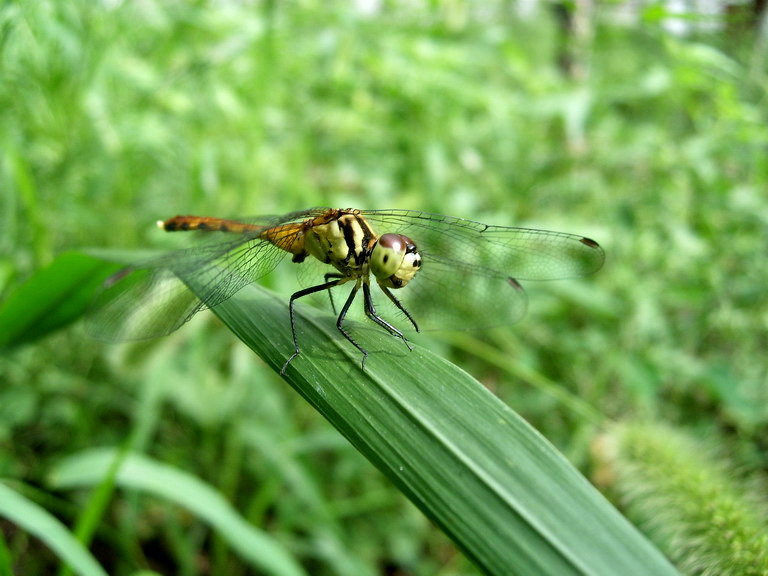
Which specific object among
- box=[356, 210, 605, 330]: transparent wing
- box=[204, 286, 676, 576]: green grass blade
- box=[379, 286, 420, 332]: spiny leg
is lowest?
box=[204, 286, 676, 576]: green grass blade

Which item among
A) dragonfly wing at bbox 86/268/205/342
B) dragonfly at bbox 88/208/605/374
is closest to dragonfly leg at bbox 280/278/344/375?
dragonfly at bbox 88/208/605/374

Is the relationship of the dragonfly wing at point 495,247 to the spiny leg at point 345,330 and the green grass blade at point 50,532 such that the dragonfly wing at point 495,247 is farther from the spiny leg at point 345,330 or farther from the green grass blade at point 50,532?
the green grass blade at point 50,532

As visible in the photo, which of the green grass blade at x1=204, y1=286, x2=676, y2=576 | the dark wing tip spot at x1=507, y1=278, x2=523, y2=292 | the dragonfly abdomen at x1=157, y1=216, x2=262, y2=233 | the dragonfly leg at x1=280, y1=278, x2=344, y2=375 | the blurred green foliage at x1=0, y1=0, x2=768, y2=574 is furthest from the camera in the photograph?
the blurred green foliage at x1=0, y1=0, x2=768, y2=574

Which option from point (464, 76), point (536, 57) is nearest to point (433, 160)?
point (464, 76)

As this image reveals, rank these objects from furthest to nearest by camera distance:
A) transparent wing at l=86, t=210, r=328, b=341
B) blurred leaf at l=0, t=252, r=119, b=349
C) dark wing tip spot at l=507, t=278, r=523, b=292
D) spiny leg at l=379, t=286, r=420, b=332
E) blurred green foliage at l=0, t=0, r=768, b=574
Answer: blurred green foliage at l=0, t=0, r=768, b=574 → dark wing tip spot at l=507, t=278, r=523, b=292 → spiny leg at l=379, t=286, r=420, b=332 → blurred leaf at l=0, t=252, r=119, b=349 → transparent wing at l=86, t=210, r=328, b=341

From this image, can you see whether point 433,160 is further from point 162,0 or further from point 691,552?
point 691,552

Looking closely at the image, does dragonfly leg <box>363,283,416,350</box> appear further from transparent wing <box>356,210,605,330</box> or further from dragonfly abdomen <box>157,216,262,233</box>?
dragonfly abdomen <box>157,216,262,233</box>

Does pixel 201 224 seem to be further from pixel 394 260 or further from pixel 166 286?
pixel 394 260
